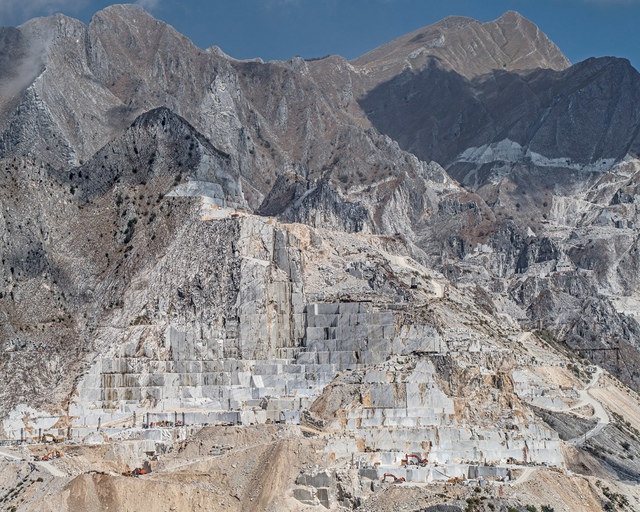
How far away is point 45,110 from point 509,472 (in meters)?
96.8

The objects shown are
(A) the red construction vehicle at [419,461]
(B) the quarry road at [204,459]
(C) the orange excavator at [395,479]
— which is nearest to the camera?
(C) the orange excavator at [395,479]

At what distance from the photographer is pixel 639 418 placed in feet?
412

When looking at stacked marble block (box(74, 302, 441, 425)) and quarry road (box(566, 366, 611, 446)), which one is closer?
stacked marble block (box(74, 302, 441, 425))

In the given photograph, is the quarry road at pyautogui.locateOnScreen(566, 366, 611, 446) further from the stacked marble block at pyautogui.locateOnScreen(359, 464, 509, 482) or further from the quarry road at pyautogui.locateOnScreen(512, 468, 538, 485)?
the stacked marble block at pyautogui.locateOnScreen(359, 464, 509, 482)

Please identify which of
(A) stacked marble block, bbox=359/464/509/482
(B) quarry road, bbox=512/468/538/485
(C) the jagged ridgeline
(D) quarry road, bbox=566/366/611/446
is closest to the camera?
(A) stacked marble block, bbox=359/464/509/482

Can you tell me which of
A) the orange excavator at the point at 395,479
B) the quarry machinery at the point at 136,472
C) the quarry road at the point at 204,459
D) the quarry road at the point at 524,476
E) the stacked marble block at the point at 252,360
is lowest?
the quarry road at the point at 524,476

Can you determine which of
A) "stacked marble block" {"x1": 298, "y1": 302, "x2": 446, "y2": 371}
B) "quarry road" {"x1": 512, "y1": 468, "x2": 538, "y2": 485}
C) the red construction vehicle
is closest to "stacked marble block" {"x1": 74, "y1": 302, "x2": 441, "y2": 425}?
"stacked marble block" {"x1": 298, "y1": 302, "x2": 446, "y2": 371}

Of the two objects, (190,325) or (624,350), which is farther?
(624,350)

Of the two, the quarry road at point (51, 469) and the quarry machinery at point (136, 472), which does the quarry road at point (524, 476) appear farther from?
the quarry road at point (51, 469)

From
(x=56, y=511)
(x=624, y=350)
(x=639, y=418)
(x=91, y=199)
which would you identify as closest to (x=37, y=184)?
(x=91, y=199)

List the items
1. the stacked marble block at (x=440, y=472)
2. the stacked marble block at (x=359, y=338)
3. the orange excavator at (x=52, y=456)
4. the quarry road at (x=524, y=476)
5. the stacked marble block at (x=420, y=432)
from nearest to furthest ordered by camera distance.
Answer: the stacked marble block at (x=440, y=472) < the orange excavator at (x=52, y=456) < the quarry road at (x=524, y=476) < the stacked marble block at (x=420, y=432) < the stacked marble block at (x=359, y=338)

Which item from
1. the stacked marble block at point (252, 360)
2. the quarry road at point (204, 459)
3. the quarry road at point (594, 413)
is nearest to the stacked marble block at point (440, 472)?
the quarry road at point (204, 459)

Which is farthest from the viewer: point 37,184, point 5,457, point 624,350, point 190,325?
point 624,350

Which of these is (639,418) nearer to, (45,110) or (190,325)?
(190,325)
